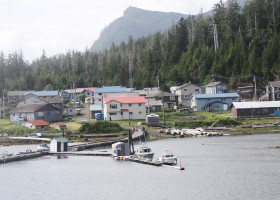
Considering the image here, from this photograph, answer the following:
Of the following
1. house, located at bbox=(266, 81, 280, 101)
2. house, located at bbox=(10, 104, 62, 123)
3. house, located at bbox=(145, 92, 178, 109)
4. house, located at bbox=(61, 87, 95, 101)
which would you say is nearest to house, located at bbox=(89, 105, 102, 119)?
house, located at bbox=(10, 104, 62, 123)

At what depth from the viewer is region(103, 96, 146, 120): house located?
89.9 meters

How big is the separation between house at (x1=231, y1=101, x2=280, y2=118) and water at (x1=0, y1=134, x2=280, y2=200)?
22382mm

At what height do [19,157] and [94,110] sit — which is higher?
[94,110]

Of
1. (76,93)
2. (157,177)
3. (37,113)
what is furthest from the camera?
(76,93)

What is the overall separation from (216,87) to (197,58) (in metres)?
14.5

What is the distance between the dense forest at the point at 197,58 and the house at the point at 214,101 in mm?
→ 7710

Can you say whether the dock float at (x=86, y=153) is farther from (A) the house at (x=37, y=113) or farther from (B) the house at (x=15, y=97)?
(B) the house at (x=15, y=97)

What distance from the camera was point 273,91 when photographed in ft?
305

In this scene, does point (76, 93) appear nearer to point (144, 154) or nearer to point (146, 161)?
point (144, 154)

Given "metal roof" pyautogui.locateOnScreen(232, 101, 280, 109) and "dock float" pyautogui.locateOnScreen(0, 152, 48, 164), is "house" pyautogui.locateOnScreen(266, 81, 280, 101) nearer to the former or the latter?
"metal roof" pyautogui.locateOnScreen(232, 101, 280, 109)

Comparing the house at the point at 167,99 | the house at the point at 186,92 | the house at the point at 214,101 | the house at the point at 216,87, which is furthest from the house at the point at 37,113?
the house at the point at 216,87

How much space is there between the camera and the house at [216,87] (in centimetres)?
10406

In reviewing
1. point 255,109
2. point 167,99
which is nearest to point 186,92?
point 167,99

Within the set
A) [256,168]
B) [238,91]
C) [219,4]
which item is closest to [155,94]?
[238,91]
